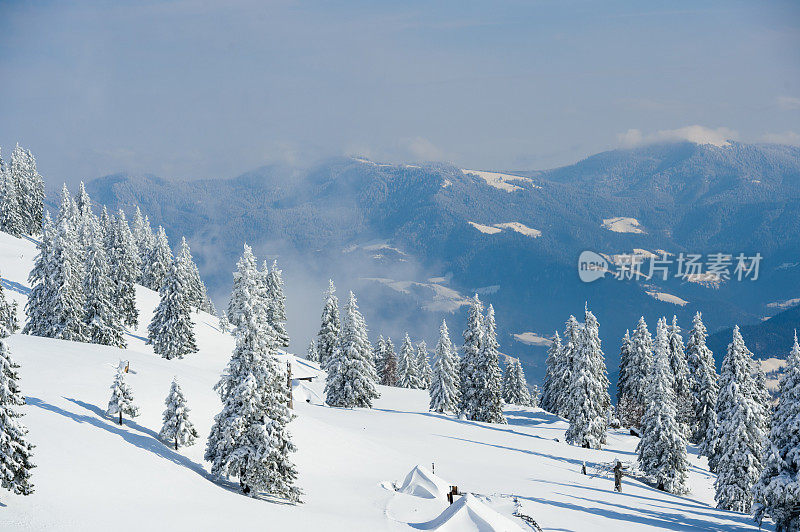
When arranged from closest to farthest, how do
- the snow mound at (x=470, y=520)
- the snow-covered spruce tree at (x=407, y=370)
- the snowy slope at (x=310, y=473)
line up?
the snowy slope at (x=310, y=473) < the snow mound at (x=470, y=520) < the snow-covered spruce tree at (x=407, y=370)

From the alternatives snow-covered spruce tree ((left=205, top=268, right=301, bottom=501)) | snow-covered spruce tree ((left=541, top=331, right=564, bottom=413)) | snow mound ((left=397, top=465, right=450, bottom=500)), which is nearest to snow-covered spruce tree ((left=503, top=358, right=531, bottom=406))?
snow-covered spruce tree ((left=541, top=331, right=564, bottom=413))

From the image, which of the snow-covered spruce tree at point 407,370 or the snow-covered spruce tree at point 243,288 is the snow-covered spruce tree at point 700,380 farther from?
the snow-covered spruce tree at point 243,288

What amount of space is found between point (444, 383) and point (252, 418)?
159 feet

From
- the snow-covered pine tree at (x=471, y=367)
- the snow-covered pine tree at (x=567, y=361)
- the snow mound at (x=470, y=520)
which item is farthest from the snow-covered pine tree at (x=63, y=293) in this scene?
the snow-covered pine tree at (x=567, y=361)

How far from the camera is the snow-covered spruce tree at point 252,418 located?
31156mm

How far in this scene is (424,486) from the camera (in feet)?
125

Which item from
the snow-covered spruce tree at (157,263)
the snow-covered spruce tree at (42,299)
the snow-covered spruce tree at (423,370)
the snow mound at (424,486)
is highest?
the snow-covered spruce tree at (157,263)

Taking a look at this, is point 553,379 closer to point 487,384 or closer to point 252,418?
point 487,384

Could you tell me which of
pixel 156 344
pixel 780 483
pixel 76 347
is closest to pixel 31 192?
pixel 156 344

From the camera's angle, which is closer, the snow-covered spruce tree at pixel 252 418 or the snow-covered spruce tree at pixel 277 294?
the snow-covered spruce tree at pixel 252 418

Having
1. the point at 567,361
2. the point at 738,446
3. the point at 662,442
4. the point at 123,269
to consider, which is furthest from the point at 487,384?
the point at 123,269

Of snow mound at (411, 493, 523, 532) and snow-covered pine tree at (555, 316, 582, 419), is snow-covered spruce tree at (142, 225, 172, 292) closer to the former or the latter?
snow-covered pine tree at (555, 316, 582, 419)

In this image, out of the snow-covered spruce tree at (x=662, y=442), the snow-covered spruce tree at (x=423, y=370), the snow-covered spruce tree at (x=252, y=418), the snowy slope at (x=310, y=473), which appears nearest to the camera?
the snowy slope at (x=310, y=473)

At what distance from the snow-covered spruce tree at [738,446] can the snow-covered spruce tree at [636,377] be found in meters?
33.2
